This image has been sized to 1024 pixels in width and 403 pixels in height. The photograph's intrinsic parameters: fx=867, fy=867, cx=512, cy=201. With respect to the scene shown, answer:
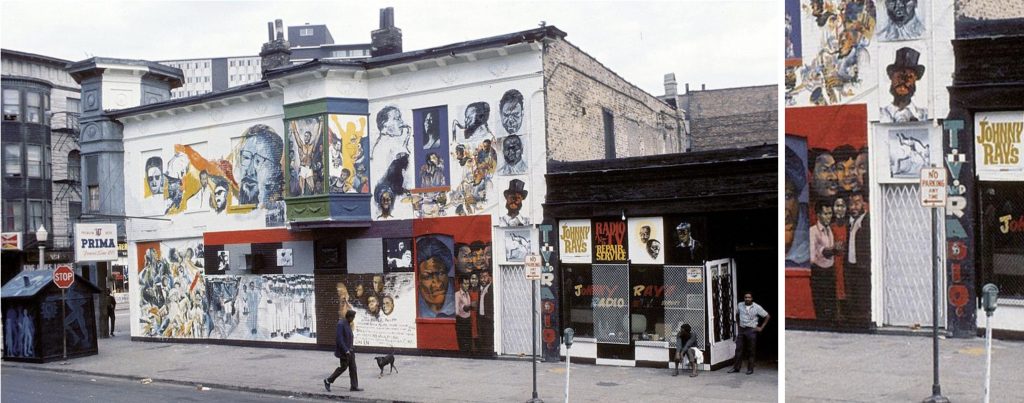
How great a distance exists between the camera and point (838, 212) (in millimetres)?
14945

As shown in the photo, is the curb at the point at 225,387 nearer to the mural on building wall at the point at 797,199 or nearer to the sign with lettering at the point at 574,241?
the sign with lettering at the point at 574,241

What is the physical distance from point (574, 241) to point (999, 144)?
7.83m

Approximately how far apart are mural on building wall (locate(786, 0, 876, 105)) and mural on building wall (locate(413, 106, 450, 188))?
26.2 ft

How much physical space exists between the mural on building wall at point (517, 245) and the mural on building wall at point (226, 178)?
6845 millimetres

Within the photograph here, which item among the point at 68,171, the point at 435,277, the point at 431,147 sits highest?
the point at 68,171

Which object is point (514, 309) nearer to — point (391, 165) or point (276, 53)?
point (391, 165)

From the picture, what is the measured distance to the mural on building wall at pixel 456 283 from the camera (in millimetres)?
18844

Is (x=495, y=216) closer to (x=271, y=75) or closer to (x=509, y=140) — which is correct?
(x=509, y=140)

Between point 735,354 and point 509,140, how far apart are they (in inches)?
252

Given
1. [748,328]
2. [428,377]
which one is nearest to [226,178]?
[428,377]

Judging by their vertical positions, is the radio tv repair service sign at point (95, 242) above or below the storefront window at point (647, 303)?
above

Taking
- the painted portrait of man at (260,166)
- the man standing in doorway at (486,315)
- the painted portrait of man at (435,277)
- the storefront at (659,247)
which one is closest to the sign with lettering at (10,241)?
the painted portrait of man at (260,166)

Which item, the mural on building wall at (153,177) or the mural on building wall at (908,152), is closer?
the mural on building wall at (908,152)

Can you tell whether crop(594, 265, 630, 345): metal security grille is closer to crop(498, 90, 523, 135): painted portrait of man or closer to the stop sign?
crop(498, 90, 523, 135): painted portrait of man
